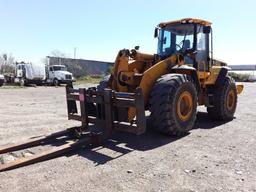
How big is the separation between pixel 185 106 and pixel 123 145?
1.97 m

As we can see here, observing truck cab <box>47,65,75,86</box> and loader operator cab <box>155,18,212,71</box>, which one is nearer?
loader operator cab <box>155,18,212,71</box>

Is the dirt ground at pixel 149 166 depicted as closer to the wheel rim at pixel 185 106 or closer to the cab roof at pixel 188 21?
the wheel rim at pixel 185 106

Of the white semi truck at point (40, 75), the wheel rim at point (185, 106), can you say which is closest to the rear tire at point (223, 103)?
the wheel rim at point (185, 106)

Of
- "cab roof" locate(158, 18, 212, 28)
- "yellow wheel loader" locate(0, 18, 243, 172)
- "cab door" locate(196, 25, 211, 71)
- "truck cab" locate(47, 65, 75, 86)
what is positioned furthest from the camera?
"truck cab" locate(47, 65, 75, 86)

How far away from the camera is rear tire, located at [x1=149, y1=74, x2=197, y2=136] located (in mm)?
6598

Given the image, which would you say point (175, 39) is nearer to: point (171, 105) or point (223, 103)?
point (223, 103)

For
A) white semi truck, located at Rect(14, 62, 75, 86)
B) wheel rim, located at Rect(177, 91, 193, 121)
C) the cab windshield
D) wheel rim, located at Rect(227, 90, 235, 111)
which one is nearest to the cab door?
the cab windshield

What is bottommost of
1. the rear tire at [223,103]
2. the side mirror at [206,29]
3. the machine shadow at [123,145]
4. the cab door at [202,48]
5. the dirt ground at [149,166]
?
the dirt ground at [149,166]

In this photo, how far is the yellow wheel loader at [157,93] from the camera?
6219mm

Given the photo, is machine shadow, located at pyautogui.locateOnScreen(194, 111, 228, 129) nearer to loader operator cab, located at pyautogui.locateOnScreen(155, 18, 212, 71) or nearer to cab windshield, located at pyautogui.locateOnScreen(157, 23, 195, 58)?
loader operator cab, located at pyautogui.locateOnScreen(155, 18, 212, 71)

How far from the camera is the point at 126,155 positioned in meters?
5.67

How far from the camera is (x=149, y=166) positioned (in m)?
5.06

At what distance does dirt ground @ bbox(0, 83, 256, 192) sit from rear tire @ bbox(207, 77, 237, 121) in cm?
154

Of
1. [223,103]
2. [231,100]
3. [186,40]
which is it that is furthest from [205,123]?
[186,40]
